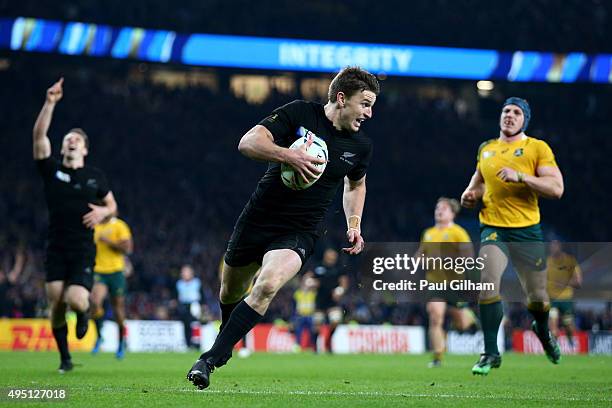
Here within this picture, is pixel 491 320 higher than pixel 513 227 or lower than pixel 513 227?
lower

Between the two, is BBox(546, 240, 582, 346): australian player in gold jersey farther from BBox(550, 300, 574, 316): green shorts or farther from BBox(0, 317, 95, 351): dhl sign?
BBox(0, 317, 95, 351): dhl sign

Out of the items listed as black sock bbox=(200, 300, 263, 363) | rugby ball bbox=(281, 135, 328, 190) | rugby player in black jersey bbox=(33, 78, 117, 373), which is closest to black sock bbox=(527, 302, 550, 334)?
rugby ball bbox=(281, 135, 328, 190)

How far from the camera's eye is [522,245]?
395 inches

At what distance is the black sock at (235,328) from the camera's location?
22.8 ft

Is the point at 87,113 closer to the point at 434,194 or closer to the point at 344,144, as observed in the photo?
the point at 434,194

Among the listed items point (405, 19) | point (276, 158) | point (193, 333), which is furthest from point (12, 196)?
point (276, 158)

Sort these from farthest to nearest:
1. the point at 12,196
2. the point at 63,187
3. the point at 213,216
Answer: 1. the point at 213,216
2. the point at 12,196
3. the point at 63,187

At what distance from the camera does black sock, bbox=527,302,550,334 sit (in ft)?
32.9

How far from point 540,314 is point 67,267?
5.19 m

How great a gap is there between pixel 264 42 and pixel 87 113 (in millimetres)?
6370

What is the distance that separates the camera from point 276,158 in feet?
22.5

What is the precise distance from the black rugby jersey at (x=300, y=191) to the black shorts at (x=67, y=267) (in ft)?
13.2

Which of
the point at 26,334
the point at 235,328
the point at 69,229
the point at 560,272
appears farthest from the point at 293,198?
the point at 26,334

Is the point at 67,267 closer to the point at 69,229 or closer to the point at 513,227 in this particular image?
the point at 69,229
